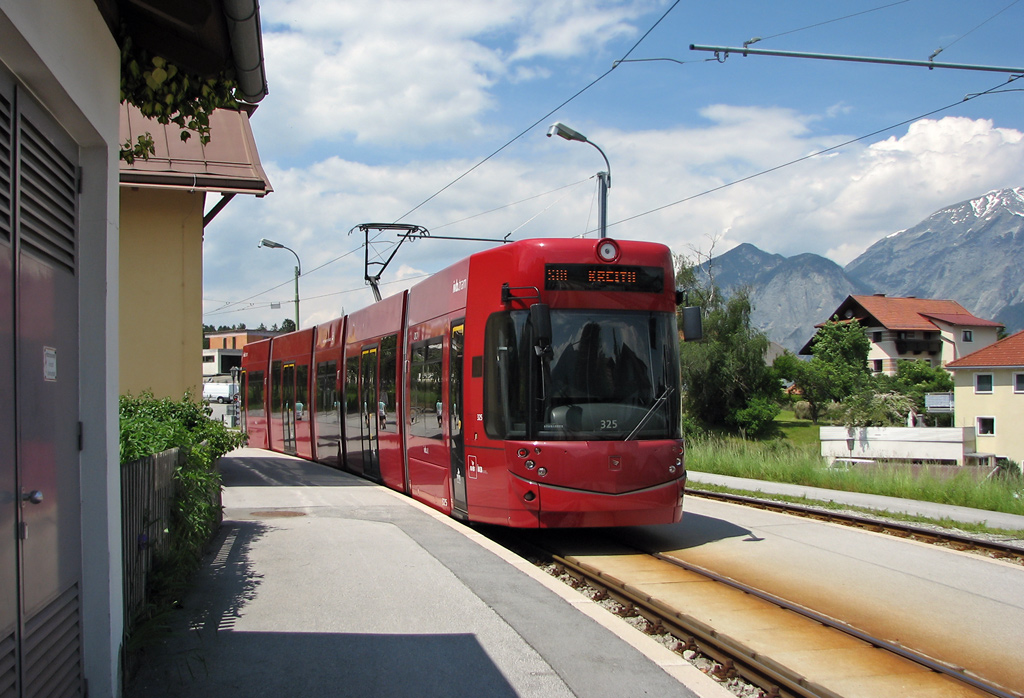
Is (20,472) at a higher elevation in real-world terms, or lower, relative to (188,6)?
lower

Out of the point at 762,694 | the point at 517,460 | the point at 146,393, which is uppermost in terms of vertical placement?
the point at 146,393

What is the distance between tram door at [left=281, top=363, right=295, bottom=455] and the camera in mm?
21781

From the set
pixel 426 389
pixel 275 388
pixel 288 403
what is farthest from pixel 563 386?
pixel 275 388

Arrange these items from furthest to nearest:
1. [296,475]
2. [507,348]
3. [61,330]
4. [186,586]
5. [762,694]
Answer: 1. [296,475]
2. [507,348]
3. [186,586]
4. [762,694]
5. [61,330]

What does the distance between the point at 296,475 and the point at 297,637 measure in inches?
476

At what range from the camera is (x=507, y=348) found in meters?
9.36

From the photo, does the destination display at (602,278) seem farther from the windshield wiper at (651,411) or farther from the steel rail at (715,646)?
the steel rail at (715,646)

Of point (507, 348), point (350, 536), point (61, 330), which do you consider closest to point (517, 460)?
point (507, 348)

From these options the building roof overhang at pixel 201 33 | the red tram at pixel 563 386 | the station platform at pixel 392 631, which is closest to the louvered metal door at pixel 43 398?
the building roof overhang at pixel 201 33

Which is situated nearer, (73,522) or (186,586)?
(73,522)

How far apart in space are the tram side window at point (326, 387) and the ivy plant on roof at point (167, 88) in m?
12.7

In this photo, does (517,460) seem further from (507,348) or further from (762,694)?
(762,694)

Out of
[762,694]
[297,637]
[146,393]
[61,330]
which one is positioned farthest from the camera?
[146,393]

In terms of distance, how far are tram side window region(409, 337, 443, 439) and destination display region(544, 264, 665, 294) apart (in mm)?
2532
